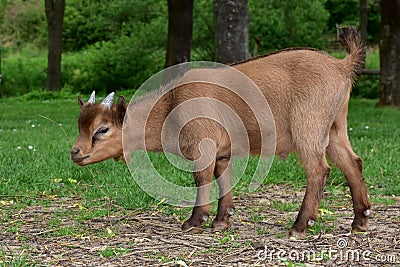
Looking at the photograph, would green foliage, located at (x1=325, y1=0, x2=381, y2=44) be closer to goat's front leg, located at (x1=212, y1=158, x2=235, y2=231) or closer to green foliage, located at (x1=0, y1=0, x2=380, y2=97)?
green foliage, located at (x1=0, y1=0, x2=380, y2=97)

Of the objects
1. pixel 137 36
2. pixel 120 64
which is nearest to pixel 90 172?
pixel 137 36

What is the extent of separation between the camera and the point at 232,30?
505 inches

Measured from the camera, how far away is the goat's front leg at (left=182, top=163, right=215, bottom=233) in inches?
212

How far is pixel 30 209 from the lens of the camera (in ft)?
20.6

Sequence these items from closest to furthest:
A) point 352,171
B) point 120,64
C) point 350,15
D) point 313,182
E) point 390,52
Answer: point 313,182 < point 352,171 < point 390,52 < point 120,64 < point 350,15

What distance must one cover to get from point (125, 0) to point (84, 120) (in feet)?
69.2

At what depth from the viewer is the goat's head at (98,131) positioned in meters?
5.38

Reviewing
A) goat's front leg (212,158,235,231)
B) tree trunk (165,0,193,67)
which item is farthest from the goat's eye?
tree trunk (165,0,193,67)

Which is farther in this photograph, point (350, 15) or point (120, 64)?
point (350, 15)

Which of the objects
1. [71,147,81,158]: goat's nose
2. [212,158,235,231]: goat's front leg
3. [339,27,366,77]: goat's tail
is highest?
[339,27,366,77]: goat's tail

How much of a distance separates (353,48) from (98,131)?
2001 mm

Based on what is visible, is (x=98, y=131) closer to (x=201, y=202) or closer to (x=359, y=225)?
(x=201, y=202)

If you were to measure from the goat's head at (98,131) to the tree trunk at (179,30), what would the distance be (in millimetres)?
11794

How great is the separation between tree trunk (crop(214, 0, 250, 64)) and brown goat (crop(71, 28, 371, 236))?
23.8 feet
